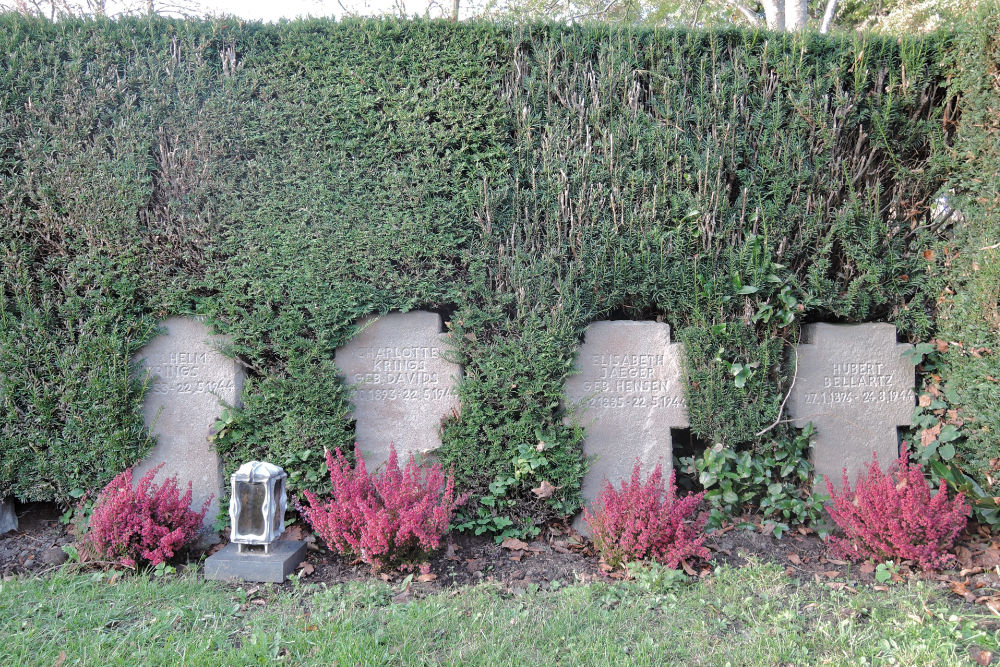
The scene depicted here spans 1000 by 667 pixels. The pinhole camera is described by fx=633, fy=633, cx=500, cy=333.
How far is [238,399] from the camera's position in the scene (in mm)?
4191

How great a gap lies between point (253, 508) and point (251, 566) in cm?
31

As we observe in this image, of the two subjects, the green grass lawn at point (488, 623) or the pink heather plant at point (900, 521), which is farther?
the pink heather plant at point (900, 521)

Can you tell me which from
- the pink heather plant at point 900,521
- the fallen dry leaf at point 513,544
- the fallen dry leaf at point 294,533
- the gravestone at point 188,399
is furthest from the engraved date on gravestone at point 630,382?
the gravestone at point 188,399

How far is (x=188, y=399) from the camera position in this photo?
417cm

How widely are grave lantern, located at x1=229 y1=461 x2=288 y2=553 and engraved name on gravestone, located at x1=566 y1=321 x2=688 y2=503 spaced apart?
1.95 meters

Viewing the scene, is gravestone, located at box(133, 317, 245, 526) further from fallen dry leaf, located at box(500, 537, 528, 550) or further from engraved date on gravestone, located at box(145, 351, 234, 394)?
fallen dry leaf, located at box(500, 537, 528, 550)

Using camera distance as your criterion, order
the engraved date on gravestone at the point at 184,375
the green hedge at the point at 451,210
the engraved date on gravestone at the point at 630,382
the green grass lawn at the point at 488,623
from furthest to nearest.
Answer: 1. the engraved date on gravestone at the point at 630,382
2. the engraved date on gravestone at the point at 184,375
3. the green hedge at the point at 451,210
4. the green grass lawn at the point at 488,623

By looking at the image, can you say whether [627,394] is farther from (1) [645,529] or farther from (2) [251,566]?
(2) [251,566]

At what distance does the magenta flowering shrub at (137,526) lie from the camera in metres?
3.49

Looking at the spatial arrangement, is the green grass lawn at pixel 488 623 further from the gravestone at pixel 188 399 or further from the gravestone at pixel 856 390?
the gravestone at pixel 856 390

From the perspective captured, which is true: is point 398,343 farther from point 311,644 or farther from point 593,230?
point 311,644

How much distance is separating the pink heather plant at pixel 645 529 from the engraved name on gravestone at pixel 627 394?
636 millimetres

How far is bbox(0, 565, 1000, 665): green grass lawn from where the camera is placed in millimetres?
2564

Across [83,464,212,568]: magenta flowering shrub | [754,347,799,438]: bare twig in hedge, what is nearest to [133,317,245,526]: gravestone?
[83,464,212,568]: magenta flowering shrub
